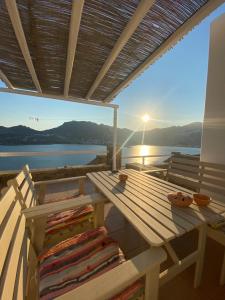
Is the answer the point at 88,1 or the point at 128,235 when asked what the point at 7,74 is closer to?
the point at 88,1

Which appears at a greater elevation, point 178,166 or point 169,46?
point 169,46

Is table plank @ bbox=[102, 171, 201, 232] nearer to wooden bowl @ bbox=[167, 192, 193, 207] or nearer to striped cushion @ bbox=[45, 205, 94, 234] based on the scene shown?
wooden bowl @ bbox=[167, 192, 193, 207]

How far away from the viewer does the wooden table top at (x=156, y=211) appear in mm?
1021

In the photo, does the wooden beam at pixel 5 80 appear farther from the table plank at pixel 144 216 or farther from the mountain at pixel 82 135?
the mountain at pixel 82 135

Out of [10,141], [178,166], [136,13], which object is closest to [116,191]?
[178,166]

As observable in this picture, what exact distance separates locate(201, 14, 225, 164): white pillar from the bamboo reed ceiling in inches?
50.4

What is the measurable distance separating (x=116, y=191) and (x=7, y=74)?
2855mm

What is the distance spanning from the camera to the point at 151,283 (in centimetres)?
86

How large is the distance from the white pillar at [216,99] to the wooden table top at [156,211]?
4.37ft

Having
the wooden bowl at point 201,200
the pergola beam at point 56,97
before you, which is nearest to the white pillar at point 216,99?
the wooden bowl at point 201,200

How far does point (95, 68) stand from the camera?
2553mm

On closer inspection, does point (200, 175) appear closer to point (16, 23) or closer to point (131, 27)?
point (131, 27)

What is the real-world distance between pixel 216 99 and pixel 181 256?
2376mm

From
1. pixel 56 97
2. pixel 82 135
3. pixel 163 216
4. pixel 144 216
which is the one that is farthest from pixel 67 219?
pixel 82 135
